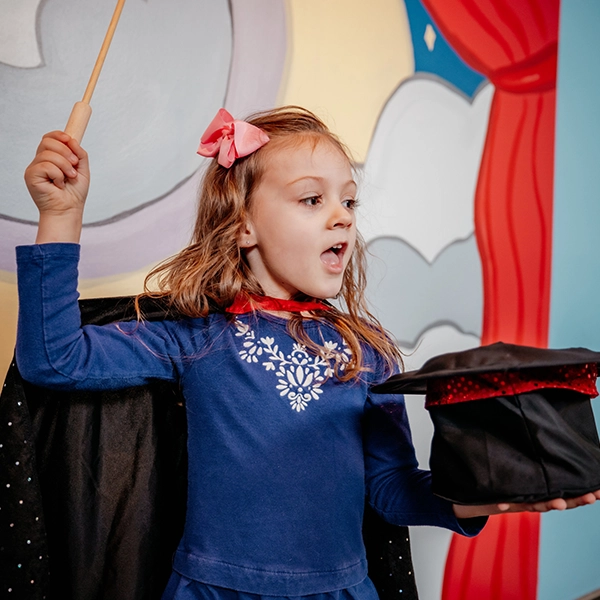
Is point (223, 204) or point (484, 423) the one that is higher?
point (223, 204)

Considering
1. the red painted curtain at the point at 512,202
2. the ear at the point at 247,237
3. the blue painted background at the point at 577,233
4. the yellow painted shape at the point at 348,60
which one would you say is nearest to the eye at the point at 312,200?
the ear at the point at 247,237

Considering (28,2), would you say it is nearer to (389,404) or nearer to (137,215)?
(137,215)

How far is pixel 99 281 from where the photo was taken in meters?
1.22

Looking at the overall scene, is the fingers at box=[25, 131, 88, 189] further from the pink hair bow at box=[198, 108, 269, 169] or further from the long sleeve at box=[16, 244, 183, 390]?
the pink hair bow at box=[198, 108, 269, 169]

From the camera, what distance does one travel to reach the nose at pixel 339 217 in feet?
3.31

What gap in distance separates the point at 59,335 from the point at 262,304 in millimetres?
338

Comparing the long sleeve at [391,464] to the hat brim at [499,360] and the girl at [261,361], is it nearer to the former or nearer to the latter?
the girl at [261,361]

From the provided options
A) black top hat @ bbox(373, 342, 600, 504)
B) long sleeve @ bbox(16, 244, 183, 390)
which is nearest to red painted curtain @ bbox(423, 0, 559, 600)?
black top hat @ bbox(373, 342, 600, 504)

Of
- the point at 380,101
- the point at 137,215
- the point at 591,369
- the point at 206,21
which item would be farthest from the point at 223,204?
the point at 380,101

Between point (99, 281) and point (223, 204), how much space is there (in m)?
0.30

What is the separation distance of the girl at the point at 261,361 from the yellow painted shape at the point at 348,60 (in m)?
0.42

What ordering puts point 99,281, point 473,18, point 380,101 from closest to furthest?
1. point 99,281
2. point 380,101
3. point 473,18

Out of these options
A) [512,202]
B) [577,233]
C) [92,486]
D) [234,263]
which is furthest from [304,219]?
[577,233]

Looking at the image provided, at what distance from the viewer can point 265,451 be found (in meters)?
0.95
